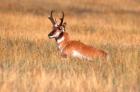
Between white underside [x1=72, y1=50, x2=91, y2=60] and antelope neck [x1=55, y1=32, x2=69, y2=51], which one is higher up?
antelope neck [x1=55, y1=32, x2=69, y2=51]

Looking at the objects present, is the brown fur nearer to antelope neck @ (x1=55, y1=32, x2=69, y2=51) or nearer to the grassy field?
antelope neck @ (x1=55, y1=32, x2=69, y2=51)

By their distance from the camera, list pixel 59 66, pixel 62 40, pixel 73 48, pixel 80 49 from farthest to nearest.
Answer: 1. pixel 62 40
2. pixel 73 48
3. pixel 80 49
4. pixel 59 66

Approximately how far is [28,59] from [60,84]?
2585 millimetres

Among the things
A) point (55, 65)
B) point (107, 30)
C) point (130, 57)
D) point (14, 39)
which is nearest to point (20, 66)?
point (55, 65)

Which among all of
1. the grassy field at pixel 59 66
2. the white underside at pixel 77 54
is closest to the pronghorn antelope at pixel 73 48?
the white underside at pixel 77 54

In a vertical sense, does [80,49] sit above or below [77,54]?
above

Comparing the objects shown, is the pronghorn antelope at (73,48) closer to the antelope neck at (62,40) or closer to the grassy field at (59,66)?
the antelope neck at (62,40)

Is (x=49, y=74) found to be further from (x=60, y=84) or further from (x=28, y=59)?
(x=28, y=59)

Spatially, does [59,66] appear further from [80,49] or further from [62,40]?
[62,40]

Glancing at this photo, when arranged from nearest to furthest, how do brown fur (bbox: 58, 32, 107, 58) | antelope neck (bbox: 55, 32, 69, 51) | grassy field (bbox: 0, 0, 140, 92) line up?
grassy field (bbox: 0, 0, 140, 92), brown fur (bbox: 58, 32, 107, 58), antelope neck (bbox: 55, 32, 69, 51)

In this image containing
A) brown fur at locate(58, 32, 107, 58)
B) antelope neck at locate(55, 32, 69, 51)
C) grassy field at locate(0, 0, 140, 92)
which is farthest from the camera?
antelope neck at locate(55, 32, 69, 51)

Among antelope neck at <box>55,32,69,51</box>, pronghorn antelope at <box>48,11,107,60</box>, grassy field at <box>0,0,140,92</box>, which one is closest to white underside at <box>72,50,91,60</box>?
pronghorn antelope at <box>48,11,107,60</box>

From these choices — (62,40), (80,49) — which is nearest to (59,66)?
(80,49)

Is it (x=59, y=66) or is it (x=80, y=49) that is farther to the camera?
(x=80, y=49)
